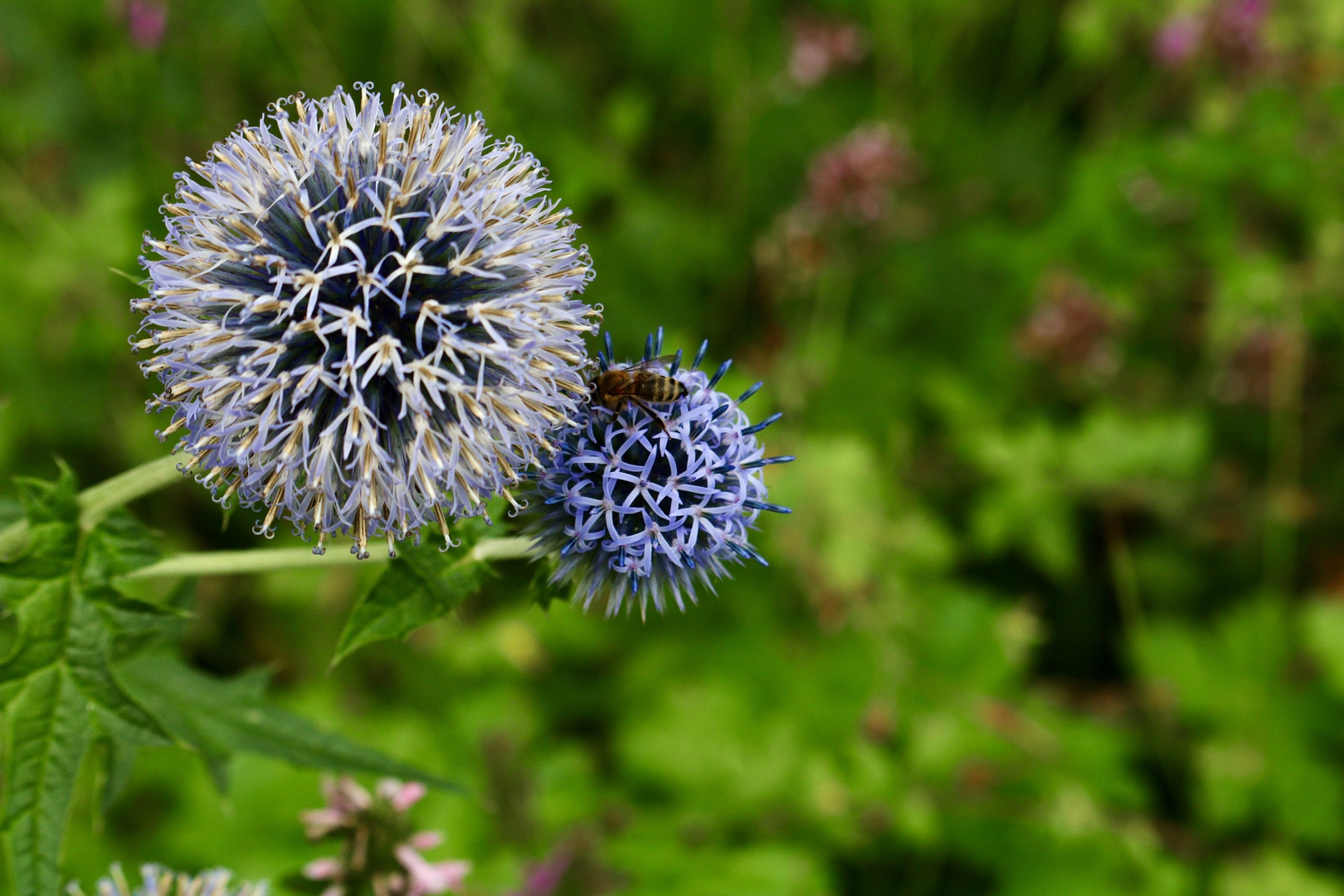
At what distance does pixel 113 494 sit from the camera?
5.80 feet

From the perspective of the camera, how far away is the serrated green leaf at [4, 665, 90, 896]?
1542 mm

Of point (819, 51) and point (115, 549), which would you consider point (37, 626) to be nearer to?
point (115, 549)

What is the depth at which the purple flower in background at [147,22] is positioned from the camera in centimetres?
444

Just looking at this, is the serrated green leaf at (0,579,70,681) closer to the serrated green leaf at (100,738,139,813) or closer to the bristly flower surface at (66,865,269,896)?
the serrated green leaf at (100,738,139,813)

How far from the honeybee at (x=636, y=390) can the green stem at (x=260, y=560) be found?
293mm

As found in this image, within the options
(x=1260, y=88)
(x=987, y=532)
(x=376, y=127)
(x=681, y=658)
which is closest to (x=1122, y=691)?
(x=987, y=532)

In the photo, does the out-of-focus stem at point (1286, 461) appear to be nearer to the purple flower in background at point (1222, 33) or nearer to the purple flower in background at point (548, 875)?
the purple flower in background at point (1222, 33)

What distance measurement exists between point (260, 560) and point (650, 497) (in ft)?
2.39

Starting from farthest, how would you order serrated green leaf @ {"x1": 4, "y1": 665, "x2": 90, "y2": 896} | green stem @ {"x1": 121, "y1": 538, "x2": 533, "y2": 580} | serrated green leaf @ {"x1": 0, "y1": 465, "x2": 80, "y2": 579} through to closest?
green stem @ {"x1": 121, "y1": 538, "x2": 533, "y2": 580} → serrated green leaf @ {"x1": 0, "y1": 465, "x2": 80, "y2": 579} → serrated green leaf @ {"x1": 4, "y1": 665, "x2": 90, "y2": 896}

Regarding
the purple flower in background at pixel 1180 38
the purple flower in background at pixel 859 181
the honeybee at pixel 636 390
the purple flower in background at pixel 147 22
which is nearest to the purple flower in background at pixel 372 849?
the honeybee at pixel 636 390

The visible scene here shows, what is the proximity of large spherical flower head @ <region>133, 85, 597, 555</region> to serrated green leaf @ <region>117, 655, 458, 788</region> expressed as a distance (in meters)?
0.46

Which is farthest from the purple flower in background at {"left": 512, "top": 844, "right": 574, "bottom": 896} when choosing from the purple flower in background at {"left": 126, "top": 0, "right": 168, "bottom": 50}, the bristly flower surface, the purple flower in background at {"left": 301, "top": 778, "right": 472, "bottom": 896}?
the purple flower in background at {"left": 126, "top": 0, "right": 168, "bottom": 50}

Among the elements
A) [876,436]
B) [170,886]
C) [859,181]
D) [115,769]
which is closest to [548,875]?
[170,886]

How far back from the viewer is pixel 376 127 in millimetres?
1907
